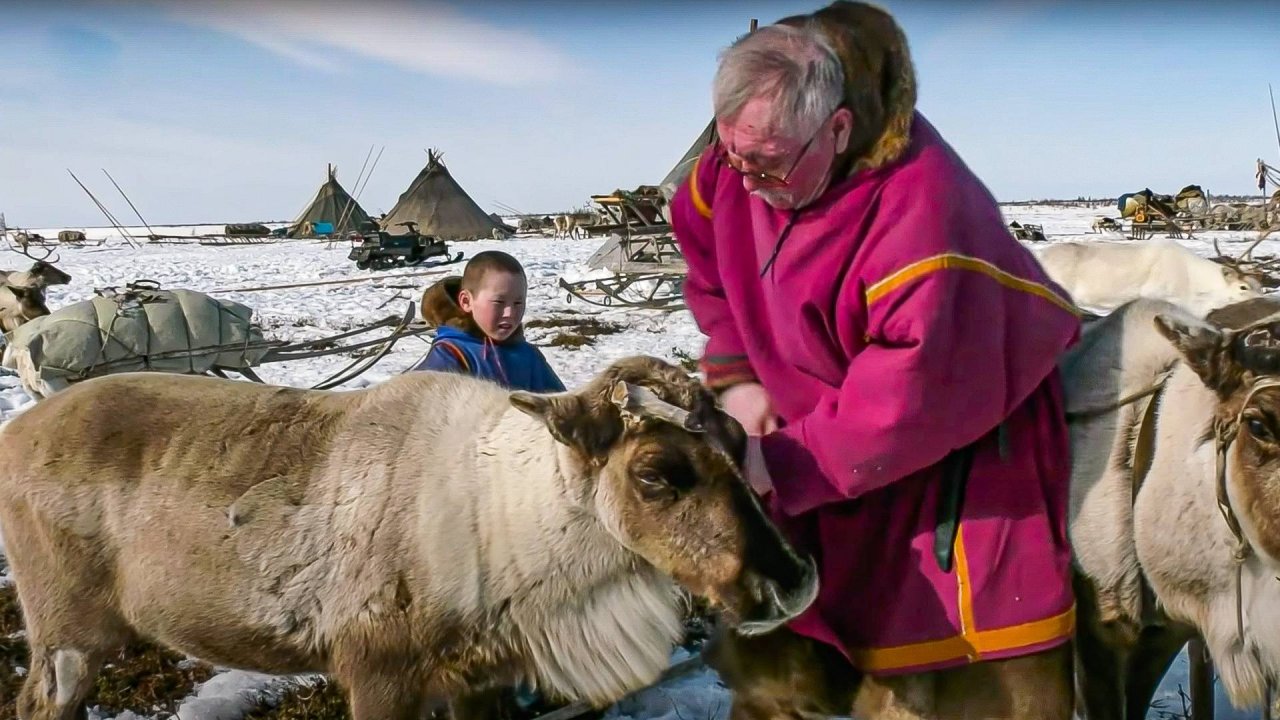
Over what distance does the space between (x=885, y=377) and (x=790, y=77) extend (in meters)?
0.50

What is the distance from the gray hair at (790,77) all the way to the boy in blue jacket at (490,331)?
203 centimetres

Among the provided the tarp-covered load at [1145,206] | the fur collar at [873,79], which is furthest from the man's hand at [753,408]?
the tarp-covered load at [1145,206]

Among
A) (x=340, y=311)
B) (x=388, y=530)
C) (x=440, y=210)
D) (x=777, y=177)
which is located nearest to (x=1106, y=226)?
(x=440, y=210)

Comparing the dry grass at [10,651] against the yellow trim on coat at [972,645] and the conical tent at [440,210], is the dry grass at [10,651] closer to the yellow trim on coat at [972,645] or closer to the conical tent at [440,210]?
the yellow trim on coat at [972,645]

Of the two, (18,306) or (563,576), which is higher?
(563,576)

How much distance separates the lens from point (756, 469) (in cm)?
179

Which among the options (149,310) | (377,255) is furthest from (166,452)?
(377,255)

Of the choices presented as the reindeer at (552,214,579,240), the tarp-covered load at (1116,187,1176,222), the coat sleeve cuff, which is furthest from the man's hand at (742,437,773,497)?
the reindeer at (552,214,579,240)

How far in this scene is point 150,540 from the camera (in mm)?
2424

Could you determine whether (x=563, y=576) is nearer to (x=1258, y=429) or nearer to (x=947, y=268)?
(x=947, y=268)

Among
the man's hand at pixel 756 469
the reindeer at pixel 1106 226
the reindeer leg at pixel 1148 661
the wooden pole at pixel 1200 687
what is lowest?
the reindeer at pixel 1106 226

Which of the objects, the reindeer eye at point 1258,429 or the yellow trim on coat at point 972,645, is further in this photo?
the yellow trim on coat at point 972,645

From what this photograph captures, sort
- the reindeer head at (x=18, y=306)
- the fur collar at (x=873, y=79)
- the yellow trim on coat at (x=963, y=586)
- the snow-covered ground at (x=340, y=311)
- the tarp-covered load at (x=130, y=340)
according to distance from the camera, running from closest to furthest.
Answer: the fur collar at (x=873, y=79) → the yellow trim on coat at (x=963, y=586) → the snow-covered ground at (x=340, y=311) → the tarp-covered load at (x=130, y=340) → the reindeer head at (x=18, y=306)

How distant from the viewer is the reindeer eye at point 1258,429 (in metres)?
1.41
